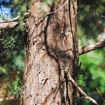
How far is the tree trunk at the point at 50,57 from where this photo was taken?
69.7 inches

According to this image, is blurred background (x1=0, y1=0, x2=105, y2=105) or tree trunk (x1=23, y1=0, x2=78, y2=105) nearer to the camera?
tree trunk (x1=23, y1=0, x2=78, y2=105)

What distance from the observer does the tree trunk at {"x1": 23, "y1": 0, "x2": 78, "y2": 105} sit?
69.7 inches

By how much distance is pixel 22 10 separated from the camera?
1954 mm

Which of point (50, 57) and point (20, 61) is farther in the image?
point (20, 61)

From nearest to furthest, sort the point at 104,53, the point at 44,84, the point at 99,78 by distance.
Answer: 1. the point at 44,84
2. the point at 99,78
3. the point at 104,53

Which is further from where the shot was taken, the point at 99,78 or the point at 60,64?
the point at 99,78

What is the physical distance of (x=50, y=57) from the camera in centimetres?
179

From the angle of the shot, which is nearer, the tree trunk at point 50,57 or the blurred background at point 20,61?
the tree trunk at point 50,57

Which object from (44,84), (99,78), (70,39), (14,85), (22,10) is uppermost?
(22,10)

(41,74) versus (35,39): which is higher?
(35,39)

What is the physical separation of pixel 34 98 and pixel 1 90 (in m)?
1.05

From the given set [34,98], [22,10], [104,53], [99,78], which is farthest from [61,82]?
[104,53]

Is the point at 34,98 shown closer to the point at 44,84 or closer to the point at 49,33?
the point at 44,84

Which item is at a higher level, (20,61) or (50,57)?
(50,57)
